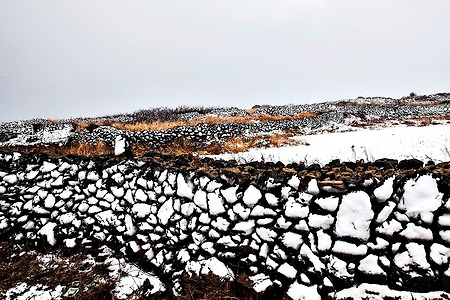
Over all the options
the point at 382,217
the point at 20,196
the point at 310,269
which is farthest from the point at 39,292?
the point at 382,217

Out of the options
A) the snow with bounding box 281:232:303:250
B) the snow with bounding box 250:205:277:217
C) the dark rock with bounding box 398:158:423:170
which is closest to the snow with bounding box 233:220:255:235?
the snow with bounding box 250:205:277:217

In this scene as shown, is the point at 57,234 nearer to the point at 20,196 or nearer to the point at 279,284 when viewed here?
the point at 20,196

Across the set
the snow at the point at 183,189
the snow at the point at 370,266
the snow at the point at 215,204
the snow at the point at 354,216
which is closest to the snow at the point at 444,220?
the snow at the point at 354,216

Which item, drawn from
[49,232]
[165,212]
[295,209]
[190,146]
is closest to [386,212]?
[295,209]

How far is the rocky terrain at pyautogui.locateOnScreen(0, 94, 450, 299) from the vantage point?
2.18m

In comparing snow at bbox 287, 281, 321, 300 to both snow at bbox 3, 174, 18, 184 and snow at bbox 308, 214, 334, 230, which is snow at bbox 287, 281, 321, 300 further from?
snow at bbox 3, 174, 18, 184

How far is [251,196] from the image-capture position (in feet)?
9.14

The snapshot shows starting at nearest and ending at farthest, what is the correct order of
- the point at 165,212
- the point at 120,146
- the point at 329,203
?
the point at 329,203 → the point at 165,212 → the point at 120,146

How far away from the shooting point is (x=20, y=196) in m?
4.48

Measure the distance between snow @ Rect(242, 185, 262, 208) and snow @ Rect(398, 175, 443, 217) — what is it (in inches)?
53.3

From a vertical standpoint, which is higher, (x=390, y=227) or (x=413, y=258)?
(x=390, y=227)

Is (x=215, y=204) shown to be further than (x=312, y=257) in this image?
Yes

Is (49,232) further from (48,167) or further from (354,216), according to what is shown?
(354,216)

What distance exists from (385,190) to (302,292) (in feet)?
4.17
